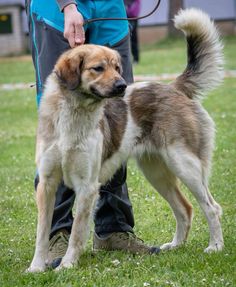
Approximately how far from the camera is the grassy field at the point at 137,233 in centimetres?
449

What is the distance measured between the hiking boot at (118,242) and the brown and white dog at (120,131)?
0.84 ft

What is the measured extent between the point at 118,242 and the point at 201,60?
5.02 ft

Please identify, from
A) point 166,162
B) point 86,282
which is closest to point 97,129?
point 166,162

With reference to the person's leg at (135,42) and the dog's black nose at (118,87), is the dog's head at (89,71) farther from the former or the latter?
the person's leg at (135,42)

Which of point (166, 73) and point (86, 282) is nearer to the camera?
point (86, 282)

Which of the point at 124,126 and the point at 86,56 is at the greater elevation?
the point at 86,56

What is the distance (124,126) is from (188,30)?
0.92m

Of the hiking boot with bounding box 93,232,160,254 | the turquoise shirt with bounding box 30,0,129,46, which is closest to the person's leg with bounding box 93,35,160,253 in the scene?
the hiking boot with bounding box 93,232,160,254

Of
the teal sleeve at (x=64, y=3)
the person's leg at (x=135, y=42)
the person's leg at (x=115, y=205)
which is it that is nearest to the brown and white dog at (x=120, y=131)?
the person's leg at (x=115, y=205)

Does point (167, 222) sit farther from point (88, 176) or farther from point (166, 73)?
point (166, 73)

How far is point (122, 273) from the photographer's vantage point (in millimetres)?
4621

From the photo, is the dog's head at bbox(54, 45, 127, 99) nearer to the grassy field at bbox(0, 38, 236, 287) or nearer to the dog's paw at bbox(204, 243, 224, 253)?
the grassy field at bbox(0, 38, 236, 287)

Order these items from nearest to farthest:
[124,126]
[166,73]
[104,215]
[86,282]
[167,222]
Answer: [86,282], [124,126], [104,215], [167,222], [166,73]

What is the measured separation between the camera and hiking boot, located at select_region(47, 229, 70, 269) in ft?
17.3
